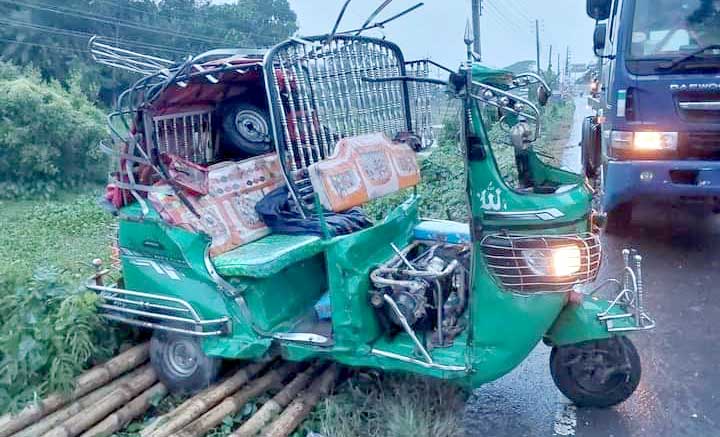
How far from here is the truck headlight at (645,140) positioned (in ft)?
18.3

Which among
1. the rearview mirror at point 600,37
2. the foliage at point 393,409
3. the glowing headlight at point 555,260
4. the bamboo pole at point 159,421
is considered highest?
the rearview mirror at point 600,37

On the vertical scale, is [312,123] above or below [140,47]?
below

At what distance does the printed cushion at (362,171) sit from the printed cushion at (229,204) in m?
0.74

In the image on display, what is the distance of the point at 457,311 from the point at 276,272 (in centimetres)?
104

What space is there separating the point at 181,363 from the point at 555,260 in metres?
2.37

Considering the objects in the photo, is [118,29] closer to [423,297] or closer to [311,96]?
[311,96]

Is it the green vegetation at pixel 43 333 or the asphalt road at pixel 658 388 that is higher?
the green vegetation at pixel 43 333

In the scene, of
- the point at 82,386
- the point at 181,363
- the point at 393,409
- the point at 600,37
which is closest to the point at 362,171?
the point at 393,409

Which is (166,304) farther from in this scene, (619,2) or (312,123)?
(619,2)

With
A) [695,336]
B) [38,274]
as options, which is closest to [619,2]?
[695,336]

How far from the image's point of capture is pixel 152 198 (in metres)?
3.85

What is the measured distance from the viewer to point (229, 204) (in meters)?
4.13

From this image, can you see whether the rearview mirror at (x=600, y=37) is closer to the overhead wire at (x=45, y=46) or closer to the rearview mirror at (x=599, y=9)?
the rearview mirror at (x=599, y=9)

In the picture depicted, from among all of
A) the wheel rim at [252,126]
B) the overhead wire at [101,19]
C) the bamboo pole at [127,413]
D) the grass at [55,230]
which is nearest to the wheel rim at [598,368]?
the bamboo pole at [127,413]
